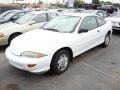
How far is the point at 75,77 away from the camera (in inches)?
170

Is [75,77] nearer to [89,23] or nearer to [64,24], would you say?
[64,24]

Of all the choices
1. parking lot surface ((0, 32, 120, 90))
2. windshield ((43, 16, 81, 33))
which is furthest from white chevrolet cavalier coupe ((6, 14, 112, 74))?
parking lot surface ((0, 32, 120, 90))

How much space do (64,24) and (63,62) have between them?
135 centimetres

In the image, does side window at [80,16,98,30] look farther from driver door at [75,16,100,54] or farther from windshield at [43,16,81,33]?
windshield at [43,16,81,33]

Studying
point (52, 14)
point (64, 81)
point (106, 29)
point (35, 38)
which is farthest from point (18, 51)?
point (52, 14)

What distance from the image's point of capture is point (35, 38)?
4582 millimetres

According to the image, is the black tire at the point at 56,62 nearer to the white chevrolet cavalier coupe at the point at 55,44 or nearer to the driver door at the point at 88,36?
the white chevrolet cavalier coupe at the point at 55,44

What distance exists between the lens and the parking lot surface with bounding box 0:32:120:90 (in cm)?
388

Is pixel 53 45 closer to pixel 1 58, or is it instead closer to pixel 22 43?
pixel 22 43

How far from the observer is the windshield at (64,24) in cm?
499

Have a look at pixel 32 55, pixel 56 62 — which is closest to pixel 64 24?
pixel 56 62

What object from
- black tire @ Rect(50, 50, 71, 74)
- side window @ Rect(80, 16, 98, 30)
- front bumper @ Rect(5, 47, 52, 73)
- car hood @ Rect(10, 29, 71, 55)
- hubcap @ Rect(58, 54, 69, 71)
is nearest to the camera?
front bumper @ Rect(5, 47, 52, 73)

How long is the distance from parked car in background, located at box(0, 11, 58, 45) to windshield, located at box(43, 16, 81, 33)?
1858mm

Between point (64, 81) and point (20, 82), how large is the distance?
1063 mm
